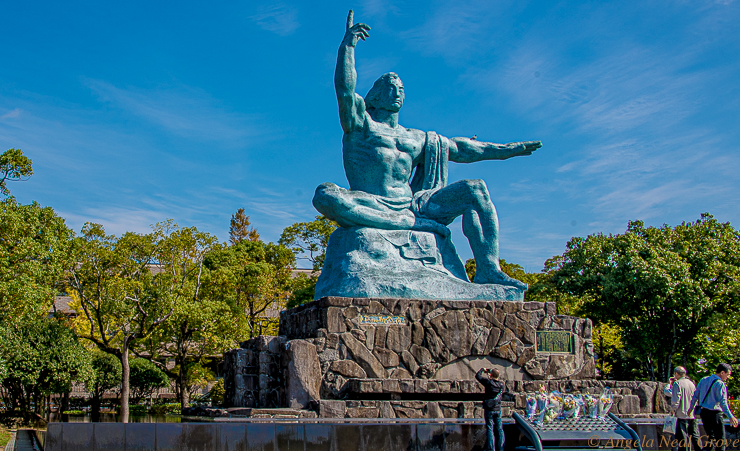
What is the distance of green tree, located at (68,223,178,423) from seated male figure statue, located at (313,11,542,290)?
11473 millimetres

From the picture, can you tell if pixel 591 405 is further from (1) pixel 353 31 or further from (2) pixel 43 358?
(2) pixel 43 358

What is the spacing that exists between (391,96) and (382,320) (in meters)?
3.90

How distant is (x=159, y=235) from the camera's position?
20969 mm

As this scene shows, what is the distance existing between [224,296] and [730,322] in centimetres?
1557

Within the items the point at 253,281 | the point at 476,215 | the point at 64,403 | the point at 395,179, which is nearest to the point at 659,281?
the point at 476,215

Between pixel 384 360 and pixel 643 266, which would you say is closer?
pixel 384 360

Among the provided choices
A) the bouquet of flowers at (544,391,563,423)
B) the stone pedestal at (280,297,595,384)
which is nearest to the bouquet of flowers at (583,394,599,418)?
the bouquet of flowers at (544,391,563,423)

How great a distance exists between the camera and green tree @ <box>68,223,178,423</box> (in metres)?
19.6

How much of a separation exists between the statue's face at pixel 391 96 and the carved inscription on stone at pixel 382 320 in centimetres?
371

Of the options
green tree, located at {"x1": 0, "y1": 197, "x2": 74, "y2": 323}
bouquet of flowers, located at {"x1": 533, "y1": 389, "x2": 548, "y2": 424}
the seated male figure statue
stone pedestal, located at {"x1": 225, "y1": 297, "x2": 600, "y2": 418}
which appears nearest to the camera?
bouquet of flowers, located at {"x1": 533, "y1": 389, "x2": 548, "y2": 424}

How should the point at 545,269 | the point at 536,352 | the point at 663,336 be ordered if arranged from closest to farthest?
the point at 536,352
the point at 663,336
the point at 545,269

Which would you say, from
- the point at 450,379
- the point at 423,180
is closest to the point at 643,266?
the point at 423,180

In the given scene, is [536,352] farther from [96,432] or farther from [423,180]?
[96,432]

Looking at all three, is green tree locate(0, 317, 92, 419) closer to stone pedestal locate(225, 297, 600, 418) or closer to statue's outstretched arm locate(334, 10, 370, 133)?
stone pedestal locate(225, 297, 600, 418)
